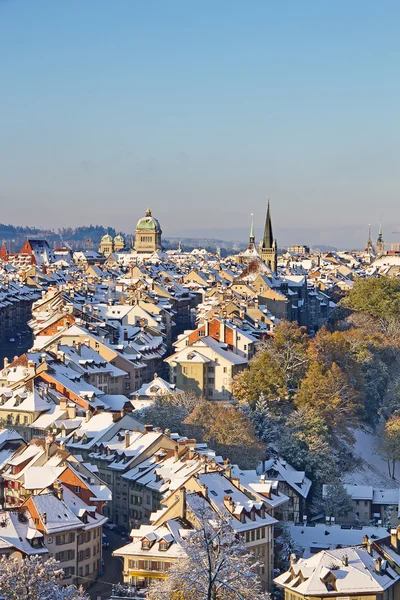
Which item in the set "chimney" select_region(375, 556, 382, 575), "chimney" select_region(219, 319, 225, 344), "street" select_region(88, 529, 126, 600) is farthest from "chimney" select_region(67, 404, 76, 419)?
"chimney" select_region(375, 556, 382, 575)

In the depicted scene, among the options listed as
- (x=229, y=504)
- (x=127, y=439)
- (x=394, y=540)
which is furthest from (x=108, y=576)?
(x=394, y=540)

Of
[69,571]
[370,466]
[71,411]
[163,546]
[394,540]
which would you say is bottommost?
[370,466]

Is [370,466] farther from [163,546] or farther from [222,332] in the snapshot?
[163,546]

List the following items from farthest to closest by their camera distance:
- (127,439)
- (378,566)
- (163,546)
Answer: (127,439) < (378,566) < (163,546)

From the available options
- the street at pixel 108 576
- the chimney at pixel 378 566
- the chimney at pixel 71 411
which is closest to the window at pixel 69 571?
the street at pixel 108 576

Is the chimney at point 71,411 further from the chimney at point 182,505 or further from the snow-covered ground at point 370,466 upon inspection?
the chimney at point 182,505

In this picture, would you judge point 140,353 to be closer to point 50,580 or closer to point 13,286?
point 13,286

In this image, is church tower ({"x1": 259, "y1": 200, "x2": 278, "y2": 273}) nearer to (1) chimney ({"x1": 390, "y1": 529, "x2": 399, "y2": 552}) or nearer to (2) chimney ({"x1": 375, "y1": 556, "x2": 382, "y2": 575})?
(1) chimney ({"x1": 390, "y1": 529, "x2": 399, "y2": 552})
